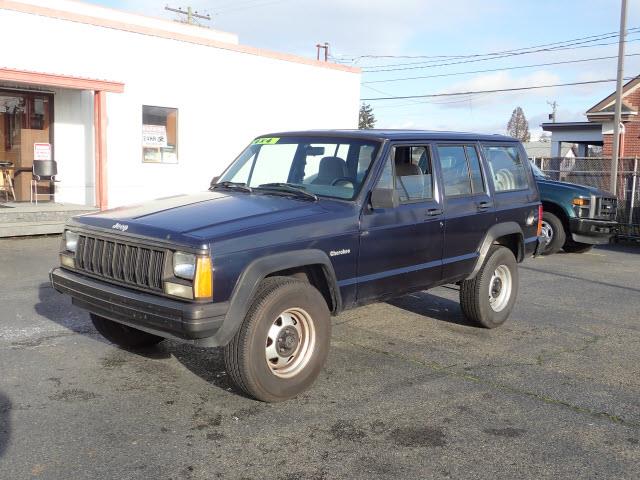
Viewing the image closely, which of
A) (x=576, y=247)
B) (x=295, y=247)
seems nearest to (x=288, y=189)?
(x=295, y=247)

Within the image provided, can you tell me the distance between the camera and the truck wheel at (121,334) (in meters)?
5.23

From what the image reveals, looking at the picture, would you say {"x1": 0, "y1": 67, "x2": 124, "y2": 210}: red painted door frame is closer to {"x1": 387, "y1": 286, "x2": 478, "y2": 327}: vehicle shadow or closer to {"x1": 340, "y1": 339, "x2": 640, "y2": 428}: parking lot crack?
{"x1": 387, "y1": 286, "x2": 478, "y2": 327}: vehicle shadow

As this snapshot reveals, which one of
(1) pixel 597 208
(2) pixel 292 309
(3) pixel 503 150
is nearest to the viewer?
(2) pixel 292 309

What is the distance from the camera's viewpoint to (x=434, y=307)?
7355 mm

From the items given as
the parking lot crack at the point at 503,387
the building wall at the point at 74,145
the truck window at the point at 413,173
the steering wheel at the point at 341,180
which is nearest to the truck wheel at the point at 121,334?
the parking lot crack at the point at 503,387

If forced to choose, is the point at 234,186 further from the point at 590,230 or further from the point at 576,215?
the point at 590,230

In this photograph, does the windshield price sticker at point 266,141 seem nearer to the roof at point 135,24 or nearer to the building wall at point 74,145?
the roof at point 135,24

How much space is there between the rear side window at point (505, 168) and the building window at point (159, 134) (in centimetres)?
974

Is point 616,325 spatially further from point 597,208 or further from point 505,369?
point 597,208

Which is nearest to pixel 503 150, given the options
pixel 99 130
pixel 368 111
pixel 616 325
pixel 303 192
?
pixel 616 325

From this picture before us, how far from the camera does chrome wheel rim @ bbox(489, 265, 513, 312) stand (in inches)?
256

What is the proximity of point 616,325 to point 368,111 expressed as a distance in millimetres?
81864

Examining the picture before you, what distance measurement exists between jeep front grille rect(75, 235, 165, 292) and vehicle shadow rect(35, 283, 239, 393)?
2.50 feet

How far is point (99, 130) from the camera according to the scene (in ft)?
42.4
